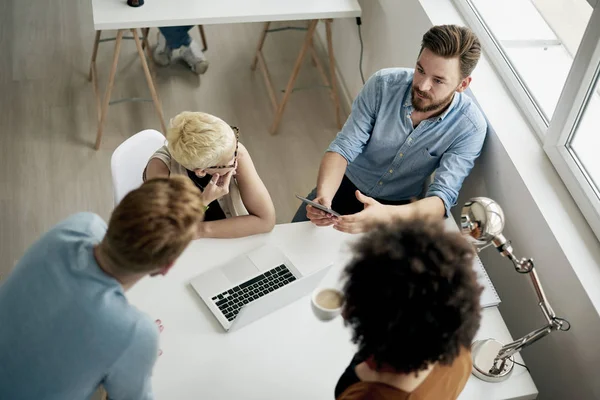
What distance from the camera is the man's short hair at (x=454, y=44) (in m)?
2.28

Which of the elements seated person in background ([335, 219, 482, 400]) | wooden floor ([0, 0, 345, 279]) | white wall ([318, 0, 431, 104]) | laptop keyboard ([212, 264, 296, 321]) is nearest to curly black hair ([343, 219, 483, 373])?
seated person in background ([335, 219, 482, 400])

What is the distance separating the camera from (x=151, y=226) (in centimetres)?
151

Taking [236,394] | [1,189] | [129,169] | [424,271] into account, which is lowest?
[1,189]

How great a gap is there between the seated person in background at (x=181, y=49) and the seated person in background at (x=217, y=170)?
1.76 metres

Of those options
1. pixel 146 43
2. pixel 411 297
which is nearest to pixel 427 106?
pixel 411 297

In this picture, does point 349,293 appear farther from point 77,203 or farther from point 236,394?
point 77,203

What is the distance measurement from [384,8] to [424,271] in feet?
7.38

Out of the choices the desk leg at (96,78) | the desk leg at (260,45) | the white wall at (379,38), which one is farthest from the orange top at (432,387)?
the desk leg at (260,45)

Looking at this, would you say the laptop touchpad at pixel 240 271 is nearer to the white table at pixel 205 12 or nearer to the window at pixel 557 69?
the window at pixel 557 69

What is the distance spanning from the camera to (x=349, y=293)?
145cm

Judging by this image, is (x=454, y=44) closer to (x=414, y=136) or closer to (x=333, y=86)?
(x=414, y=136)

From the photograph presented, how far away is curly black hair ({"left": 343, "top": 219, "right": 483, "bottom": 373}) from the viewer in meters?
1.38

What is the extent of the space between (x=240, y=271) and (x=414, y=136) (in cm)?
86

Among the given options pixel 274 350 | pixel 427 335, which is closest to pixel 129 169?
pixel 274 350
